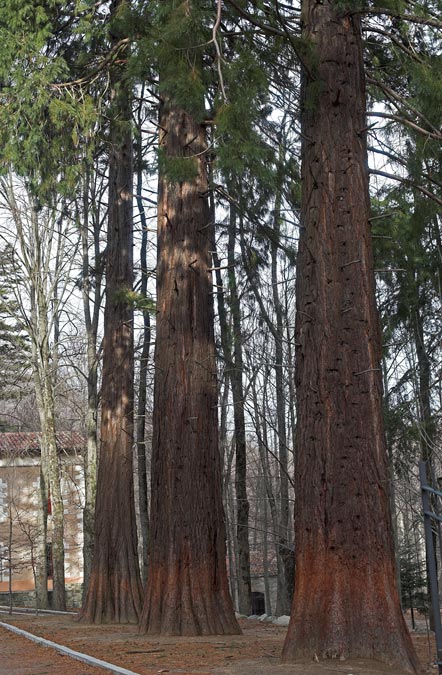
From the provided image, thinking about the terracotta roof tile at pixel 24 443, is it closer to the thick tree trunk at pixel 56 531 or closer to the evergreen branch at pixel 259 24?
the thick tree trunk at pixel 56 531

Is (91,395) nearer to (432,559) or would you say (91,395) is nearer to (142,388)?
(142,388)

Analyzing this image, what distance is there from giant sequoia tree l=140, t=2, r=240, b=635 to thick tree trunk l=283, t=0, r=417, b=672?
2694 mm

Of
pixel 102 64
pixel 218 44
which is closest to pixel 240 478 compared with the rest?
pixel 102 64

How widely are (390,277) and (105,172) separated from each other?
9.57 meters

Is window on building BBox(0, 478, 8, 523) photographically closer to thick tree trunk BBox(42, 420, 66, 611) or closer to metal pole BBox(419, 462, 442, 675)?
thick tree trunk BBox(42, 420, 66, 611)

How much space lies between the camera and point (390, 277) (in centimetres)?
1447

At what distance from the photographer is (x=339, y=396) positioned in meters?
7.38

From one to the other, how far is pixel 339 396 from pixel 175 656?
301 centimetres

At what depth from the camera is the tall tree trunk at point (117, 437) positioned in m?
14.8

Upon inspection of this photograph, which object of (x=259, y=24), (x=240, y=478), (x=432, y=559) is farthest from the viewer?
(x=240, y=478)

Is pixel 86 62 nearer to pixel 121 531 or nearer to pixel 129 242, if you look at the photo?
pixel 129 242

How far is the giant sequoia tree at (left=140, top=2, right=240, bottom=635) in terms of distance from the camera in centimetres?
1098

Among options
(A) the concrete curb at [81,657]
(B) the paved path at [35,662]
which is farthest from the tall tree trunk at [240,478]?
(B) the paved path at [35,662]

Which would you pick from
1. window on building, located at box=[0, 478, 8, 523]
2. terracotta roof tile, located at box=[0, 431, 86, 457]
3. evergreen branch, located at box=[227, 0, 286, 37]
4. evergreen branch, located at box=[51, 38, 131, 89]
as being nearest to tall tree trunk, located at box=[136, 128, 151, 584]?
evergreen branch, located at box=[51, 38, 131, 89]
